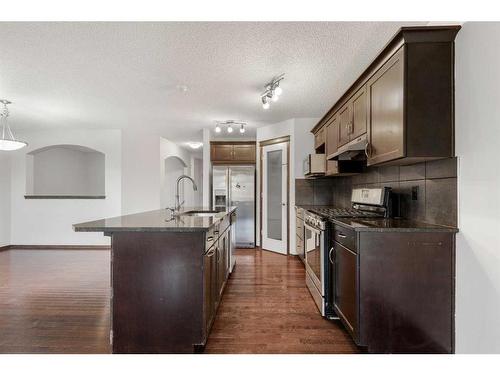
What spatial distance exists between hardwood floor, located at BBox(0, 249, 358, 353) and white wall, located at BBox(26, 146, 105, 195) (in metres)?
3.43

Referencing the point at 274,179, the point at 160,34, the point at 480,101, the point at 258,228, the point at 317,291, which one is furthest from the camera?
the point at 258,228

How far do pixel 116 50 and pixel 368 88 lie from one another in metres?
2.26

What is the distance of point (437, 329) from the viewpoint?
1748 millimetres

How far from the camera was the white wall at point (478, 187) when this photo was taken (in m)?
1.47

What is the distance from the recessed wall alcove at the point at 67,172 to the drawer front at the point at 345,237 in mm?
5683

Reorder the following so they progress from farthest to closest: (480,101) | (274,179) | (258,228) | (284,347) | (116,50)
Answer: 1. (258,228)
2. (274,179)
3. (116,50)
4. (284,347)
5. (480,101)

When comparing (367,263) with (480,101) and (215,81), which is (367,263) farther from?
(215,81)

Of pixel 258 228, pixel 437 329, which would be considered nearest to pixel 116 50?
pixel 437 329

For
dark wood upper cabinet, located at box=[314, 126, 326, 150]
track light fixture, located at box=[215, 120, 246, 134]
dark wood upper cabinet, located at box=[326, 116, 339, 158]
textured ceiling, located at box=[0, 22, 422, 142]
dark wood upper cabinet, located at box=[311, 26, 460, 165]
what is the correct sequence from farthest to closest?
track light fixture, located at box=[215, 120, 246, 134]
dark wood upper cabinet, located at box=[314, 126, 326, 150]
dark wood upper cabinet, located at box=[326, 116, 339, 158]
textured ceiling, located at box=[0, 22, 422, 142]
dark wood upper cabinet, located at box=[311, 26, 460, 165]

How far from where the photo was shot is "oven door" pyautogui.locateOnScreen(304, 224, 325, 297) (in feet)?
8.03

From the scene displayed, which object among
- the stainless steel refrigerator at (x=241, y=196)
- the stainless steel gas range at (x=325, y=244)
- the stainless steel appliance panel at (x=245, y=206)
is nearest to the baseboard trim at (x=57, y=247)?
the stainless steel refrigerator at (x=241, y=196)

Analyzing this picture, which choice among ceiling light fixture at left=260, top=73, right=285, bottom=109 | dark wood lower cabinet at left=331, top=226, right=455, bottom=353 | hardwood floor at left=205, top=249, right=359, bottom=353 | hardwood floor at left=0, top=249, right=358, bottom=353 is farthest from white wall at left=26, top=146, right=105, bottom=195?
dark wood lower cabinet at left=331, top=226, right=455, bottom=353

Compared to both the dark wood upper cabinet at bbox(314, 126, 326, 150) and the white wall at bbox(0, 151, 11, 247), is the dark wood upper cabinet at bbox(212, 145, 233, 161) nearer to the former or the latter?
the dark wood upper cabinet at bbox(314, 126, 326, 150)

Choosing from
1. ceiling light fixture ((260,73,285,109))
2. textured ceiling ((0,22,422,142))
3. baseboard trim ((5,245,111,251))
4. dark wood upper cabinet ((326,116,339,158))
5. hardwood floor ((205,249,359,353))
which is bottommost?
baseboard trim ((5,245,111,251))
